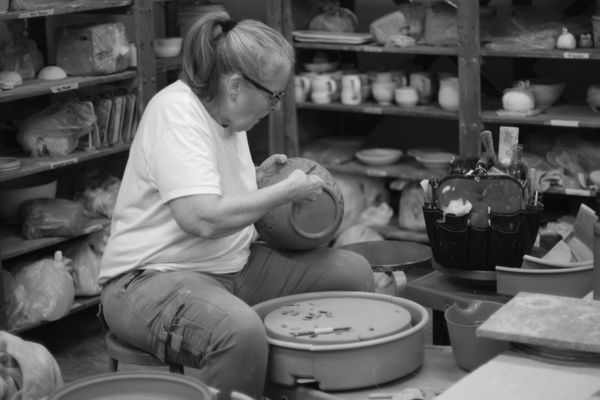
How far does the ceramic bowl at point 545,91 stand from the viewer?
4.36 metres

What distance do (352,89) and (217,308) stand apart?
2.56 meters

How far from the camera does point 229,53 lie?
259cm

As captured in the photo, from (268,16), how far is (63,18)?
0.96 metres

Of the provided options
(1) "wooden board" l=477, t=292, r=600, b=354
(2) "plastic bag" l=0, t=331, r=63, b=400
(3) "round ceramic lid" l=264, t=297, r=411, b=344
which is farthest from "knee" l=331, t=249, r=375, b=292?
(2) "plastic bag" l=0, t=331, r=63, b=400

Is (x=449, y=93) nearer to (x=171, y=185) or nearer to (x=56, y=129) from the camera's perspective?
(x=56, y=129)

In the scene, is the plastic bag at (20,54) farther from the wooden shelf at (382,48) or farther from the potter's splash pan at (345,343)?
the potter's splash pan at (345,343)

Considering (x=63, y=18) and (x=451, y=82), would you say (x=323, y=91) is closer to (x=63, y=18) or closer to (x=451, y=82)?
(x=451, y=82)

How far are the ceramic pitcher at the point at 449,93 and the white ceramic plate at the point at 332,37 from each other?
1.45 ft

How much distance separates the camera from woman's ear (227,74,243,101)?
260 centimetres

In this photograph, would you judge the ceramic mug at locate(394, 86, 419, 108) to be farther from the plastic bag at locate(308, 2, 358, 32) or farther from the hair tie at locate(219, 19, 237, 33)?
the hair tie at locate(219, 19, 237, 33)

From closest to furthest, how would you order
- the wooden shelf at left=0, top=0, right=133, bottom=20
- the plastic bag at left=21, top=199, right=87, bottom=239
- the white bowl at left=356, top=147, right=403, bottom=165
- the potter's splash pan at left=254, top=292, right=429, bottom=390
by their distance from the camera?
the potter's splash pan at left=254, top=292, right=429, bottom=390 → the wooden shelf at left=0, top=0, right=133, bottom=20 → the plastic bag at left=21, top=199, right=87, bottom=239 → the white bowl at left=356, top=147, right=403, bottom=165

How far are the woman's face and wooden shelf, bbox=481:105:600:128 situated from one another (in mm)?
1871

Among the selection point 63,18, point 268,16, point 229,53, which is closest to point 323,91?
point 268,16

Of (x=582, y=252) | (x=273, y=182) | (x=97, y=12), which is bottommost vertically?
(x=582, y=252)
